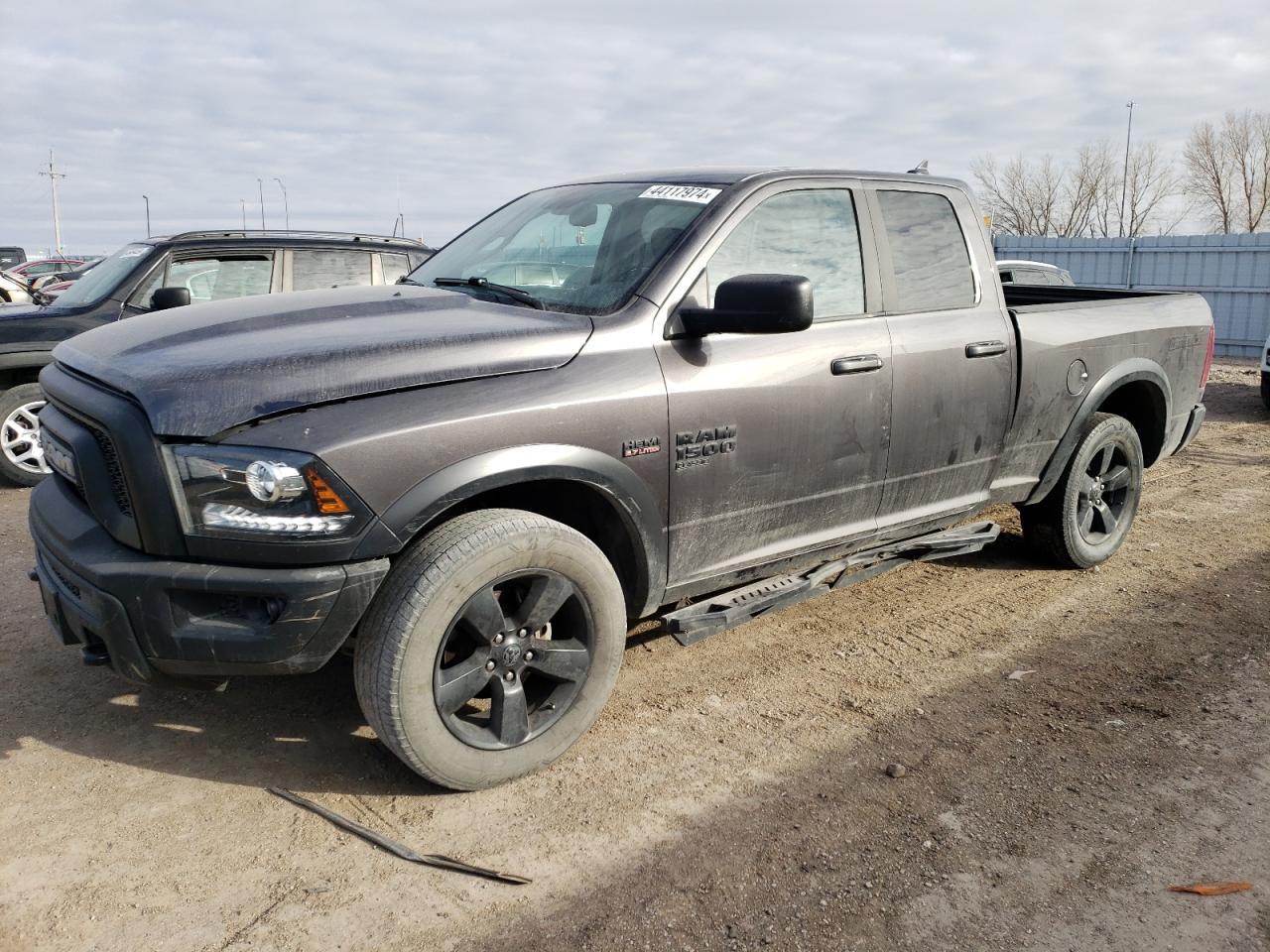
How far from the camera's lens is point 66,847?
109 inches

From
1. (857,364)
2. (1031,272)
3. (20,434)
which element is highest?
(1031,272)

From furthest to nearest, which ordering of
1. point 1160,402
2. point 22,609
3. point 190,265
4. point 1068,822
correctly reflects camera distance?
1. point 190,265
2. point 1160,402
3. point 22,609
4. point 1068,822

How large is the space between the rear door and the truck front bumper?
227cm

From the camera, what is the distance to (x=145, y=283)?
7.08 m

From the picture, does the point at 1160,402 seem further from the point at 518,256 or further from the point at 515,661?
the point at 515,661

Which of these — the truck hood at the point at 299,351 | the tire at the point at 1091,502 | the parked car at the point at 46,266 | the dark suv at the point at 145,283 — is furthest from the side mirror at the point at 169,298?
the parked car at the point at 46,266

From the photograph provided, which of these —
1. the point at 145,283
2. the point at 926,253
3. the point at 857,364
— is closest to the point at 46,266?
the point at 145,283

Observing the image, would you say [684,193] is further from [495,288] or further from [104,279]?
[104,279]

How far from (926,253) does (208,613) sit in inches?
125

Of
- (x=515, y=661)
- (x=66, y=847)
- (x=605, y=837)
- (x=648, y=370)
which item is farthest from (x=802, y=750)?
(x=66, y=847)

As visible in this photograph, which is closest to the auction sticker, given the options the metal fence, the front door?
the front door

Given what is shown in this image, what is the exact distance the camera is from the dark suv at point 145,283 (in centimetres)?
687

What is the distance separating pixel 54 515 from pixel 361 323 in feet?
3.62

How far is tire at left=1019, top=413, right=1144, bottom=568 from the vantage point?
5.02m
